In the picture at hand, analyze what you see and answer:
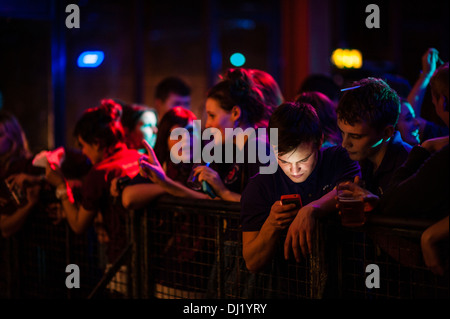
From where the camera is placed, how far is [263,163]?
3.28 m

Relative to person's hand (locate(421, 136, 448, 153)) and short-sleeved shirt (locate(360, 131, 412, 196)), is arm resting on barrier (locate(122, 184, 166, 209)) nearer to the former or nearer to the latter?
short-sleeved shirt (locate(360, 131, 412, 196))

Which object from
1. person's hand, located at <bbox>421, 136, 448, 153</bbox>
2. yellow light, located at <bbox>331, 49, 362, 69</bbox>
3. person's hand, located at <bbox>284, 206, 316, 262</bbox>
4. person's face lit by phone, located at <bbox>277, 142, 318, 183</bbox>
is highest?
yellow light, located at <bbox>331, 49, 362, 69</bbox>

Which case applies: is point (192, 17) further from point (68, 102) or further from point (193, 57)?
point (68, 102)

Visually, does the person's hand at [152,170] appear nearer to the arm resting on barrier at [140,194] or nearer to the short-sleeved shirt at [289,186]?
the arm resting on barrier at [140,194]

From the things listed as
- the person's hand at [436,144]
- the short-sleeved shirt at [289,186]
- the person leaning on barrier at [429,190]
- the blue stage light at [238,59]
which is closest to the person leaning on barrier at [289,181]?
the short-sleeved shirt at [289,186]

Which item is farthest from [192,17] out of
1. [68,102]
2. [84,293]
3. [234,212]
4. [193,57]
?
[234,212]

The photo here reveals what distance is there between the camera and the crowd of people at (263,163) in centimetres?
253

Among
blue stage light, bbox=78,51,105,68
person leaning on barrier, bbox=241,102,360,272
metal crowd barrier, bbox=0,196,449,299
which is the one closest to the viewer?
metal crowd barrier, bbox=0,196,449,299

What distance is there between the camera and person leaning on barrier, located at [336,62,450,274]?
226 centimetres

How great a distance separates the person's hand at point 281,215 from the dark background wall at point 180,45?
207 inches

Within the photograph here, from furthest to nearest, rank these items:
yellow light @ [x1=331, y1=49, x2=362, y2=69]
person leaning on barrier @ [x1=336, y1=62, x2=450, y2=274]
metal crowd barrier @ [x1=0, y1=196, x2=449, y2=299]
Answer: yellow light @ [x1=331, y1=49, x2=362, y2=69] < metal crowd barrier @ [x1=0, y1=196, x2=449, y2=299] < person leaning on barrier @ [x1=336, y1=62, x2=450, y2=274]

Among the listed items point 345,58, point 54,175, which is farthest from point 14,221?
point 345,58

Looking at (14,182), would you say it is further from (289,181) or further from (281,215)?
(281,215)

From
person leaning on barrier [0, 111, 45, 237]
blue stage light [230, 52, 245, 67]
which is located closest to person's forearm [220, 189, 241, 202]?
person leaning on barrier [0, 111, 45, 237]
